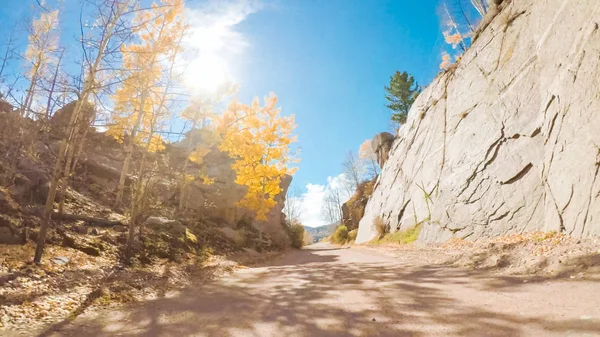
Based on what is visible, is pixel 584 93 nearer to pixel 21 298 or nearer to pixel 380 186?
pixel 21 298

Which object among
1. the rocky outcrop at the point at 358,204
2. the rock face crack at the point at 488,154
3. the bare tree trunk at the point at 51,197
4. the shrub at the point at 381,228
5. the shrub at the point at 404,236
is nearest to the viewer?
the bare tree trunk at the point at 51,197

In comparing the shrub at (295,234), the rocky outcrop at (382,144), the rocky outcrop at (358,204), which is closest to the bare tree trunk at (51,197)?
the shrub at (295,234)

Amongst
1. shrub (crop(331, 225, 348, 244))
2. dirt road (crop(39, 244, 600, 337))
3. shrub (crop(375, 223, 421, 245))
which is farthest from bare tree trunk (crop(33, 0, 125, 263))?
shrub (crop(331, 225, 348, 244))

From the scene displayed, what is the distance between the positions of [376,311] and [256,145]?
1380cm

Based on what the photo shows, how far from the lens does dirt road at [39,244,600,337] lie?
3.76 meters

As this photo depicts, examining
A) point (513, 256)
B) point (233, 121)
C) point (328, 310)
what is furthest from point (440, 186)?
point (328, 310)

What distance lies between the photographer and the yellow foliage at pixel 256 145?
56.0 ft

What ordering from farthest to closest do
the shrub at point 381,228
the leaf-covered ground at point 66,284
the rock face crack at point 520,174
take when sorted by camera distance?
the shrub at point 381,228
the rock face crack at point 520,174
the leaf-covered ground at point 66,284

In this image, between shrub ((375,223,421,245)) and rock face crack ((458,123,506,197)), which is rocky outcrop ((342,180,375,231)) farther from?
rock face crack ((458,123,506,197))

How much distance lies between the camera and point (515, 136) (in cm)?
1256

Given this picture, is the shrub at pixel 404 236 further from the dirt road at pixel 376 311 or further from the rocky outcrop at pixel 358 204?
the rocky outcrop at pixel 358 204

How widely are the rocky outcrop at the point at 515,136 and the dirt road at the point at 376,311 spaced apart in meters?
4.16

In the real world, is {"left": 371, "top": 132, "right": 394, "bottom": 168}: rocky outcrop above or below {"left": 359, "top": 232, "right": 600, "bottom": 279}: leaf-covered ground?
above

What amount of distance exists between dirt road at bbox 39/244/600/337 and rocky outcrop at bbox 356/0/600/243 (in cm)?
416
